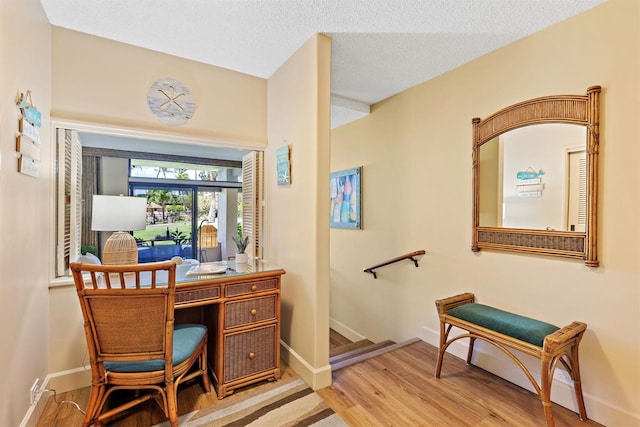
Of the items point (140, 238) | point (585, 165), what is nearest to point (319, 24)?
point (585, 165)

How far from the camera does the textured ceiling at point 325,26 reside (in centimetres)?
183

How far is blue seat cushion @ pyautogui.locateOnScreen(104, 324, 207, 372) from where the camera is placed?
5.31 ft

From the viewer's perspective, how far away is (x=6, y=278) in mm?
1393

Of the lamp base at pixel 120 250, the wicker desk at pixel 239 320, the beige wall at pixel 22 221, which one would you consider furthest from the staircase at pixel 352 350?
the beige wall at pixel 22 221

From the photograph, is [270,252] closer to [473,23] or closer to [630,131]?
[473,23]

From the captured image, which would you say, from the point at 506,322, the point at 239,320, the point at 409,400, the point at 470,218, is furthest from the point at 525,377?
the point at 239,320

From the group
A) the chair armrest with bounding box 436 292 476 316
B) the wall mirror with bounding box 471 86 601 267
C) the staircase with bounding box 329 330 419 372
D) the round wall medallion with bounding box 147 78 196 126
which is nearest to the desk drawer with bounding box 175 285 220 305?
the staircase with bounding box 329 330 419 372

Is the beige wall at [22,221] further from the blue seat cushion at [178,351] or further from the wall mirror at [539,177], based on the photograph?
the wall mirror at [539,177]

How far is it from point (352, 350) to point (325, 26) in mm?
3189

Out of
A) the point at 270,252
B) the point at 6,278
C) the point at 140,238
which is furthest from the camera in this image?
the point at 270,252

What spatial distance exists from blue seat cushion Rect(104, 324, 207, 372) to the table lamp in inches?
27.8

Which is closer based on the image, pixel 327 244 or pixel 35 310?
pixel 35 310

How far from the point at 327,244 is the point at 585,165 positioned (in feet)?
5.67

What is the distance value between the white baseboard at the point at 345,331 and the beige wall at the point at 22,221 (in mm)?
3025
